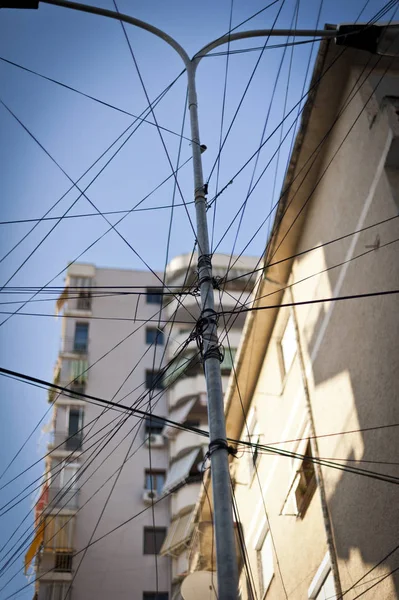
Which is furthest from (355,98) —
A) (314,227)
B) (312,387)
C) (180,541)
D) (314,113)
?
(180,541)

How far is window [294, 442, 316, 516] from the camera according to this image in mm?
12266

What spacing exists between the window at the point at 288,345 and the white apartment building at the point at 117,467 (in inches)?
260

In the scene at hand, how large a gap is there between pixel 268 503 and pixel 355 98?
795cm

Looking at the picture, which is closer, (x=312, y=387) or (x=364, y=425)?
(x=364, y=425)

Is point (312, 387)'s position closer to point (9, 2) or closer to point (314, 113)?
point (314, 113)

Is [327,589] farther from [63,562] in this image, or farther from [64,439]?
[64,439]

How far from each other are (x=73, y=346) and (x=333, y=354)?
21767 millimetres

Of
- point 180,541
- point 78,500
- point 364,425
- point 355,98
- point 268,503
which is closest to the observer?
point 364,425

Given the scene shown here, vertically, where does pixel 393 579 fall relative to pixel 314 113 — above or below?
below

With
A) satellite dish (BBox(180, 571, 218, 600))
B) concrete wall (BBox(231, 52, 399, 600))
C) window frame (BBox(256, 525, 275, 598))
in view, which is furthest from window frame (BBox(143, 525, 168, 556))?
satellite dish (BBox(180, 571, 218, 600))

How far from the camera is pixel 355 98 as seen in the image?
1164 centimetres

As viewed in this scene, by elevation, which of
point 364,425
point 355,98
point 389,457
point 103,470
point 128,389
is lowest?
point 389,457

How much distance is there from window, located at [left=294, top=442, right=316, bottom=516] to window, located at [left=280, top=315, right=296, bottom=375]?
7.82 ft

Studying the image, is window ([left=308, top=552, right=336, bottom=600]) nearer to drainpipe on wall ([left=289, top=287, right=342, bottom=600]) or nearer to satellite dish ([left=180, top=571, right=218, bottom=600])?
drainpipe on wall ([left=289, top=287, right=342, bottom=600])
